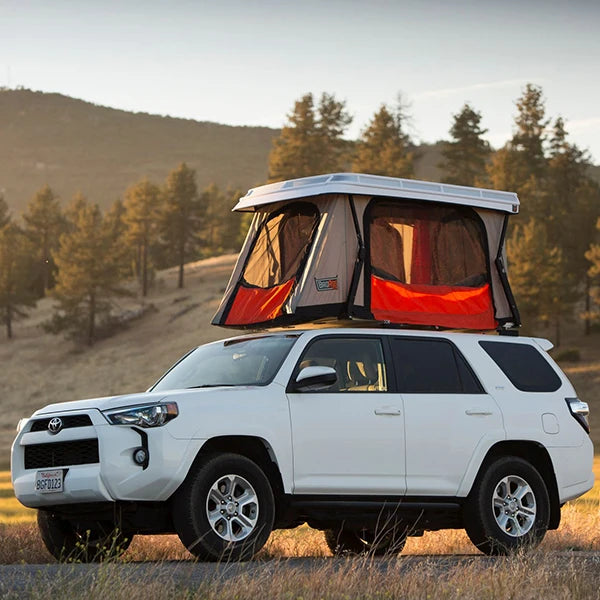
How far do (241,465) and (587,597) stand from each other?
3.21 metres

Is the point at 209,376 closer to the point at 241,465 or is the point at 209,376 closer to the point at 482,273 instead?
the point at 241,465

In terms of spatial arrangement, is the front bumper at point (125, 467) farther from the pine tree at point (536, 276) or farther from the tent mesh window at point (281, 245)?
the pine tree at point (536, 276)

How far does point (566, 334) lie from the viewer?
8462 cm

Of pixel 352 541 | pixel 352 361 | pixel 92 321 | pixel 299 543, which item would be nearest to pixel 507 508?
pixel 352 541

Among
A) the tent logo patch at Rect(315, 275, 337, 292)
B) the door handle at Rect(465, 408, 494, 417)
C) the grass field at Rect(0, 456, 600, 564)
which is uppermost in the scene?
the tent logo patch at Rect(315, 275, 337, 292)

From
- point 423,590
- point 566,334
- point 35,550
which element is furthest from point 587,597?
point 566,334

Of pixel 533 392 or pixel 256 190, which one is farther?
pixel 256 190

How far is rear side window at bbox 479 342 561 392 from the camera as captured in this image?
12250mm

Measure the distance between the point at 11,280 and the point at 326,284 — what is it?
279ft

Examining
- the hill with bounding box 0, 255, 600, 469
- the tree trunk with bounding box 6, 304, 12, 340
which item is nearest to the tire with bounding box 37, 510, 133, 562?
the hill with bounding box 0, 255, 600, 469

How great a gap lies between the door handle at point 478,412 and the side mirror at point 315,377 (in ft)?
5.48

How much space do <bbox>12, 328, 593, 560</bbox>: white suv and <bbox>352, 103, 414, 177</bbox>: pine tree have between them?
6807 cm

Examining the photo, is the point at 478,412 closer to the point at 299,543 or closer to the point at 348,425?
the point at 348,425

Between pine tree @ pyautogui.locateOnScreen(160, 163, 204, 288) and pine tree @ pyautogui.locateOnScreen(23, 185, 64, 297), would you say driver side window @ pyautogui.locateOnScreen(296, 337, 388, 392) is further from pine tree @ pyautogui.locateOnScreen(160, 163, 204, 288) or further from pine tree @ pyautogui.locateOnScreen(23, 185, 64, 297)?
pine tree @ pyautogui.locateOnScreen(23, 185, 64, 297)
